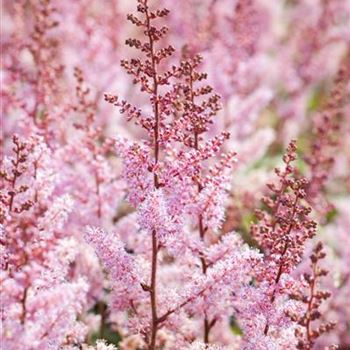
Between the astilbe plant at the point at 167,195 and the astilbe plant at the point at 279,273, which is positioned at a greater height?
the astilbe plant at the point at 167,195

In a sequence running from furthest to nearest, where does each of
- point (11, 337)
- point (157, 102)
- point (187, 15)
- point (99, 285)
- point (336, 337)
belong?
point (187, 15) → point (336, 337) → point (99, 285) → point (157, 102) → point (11, 337)

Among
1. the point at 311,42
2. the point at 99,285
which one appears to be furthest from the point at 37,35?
the point at 311,42

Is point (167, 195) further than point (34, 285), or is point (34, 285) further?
point (167, 195)

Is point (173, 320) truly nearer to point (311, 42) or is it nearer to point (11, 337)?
point (11, 337)

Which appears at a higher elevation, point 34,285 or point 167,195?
point 167,195

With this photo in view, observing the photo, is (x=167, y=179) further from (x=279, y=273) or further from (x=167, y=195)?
(x=279, y=273)

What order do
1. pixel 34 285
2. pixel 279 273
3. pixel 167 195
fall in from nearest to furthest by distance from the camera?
pixel 34 285 < pixel 279 273 < pixel 167 195

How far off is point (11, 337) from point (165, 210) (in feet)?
2.11

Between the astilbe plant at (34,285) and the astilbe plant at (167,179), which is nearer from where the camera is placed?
the astilbe plant at (34,285)

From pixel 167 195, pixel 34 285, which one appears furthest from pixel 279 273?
pixel 34 285

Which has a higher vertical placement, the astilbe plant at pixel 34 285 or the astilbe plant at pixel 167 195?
the astilbe plant at pixel 167 195

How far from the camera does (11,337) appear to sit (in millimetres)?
2039

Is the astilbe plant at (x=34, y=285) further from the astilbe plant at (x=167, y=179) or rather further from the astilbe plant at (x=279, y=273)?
the astilbe plant at (x=279, y=273)

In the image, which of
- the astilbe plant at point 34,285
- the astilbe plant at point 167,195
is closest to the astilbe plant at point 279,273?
the astilbe plant at point 167,195
